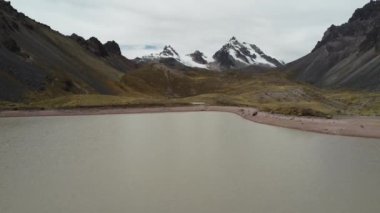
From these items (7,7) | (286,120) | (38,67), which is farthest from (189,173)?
(7,7)

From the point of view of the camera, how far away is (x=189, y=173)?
39406mm

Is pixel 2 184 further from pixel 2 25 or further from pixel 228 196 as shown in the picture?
pixel 2 25

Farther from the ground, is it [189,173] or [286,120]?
[286,120]

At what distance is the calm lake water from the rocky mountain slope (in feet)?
183

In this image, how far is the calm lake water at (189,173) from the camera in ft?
98.8

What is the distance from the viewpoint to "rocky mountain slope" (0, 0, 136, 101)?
11999cm

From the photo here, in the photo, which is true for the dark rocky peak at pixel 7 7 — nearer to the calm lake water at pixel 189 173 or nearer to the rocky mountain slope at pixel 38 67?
the rocky mountain slope at pixel 38 67

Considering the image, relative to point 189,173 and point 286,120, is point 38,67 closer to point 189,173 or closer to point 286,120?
point 286,120

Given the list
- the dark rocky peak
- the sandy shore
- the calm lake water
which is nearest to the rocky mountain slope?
the dark rocky peak

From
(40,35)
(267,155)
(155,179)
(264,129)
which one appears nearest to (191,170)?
(155,179)

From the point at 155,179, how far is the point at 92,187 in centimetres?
513

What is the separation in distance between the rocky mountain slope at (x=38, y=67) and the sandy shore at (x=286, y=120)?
14.2 metres

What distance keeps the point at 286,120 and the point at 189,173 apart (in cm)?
4801

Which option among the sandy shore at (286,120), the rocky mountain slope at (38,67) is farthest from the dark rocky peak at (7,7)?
the sandy shore at (286,120)
